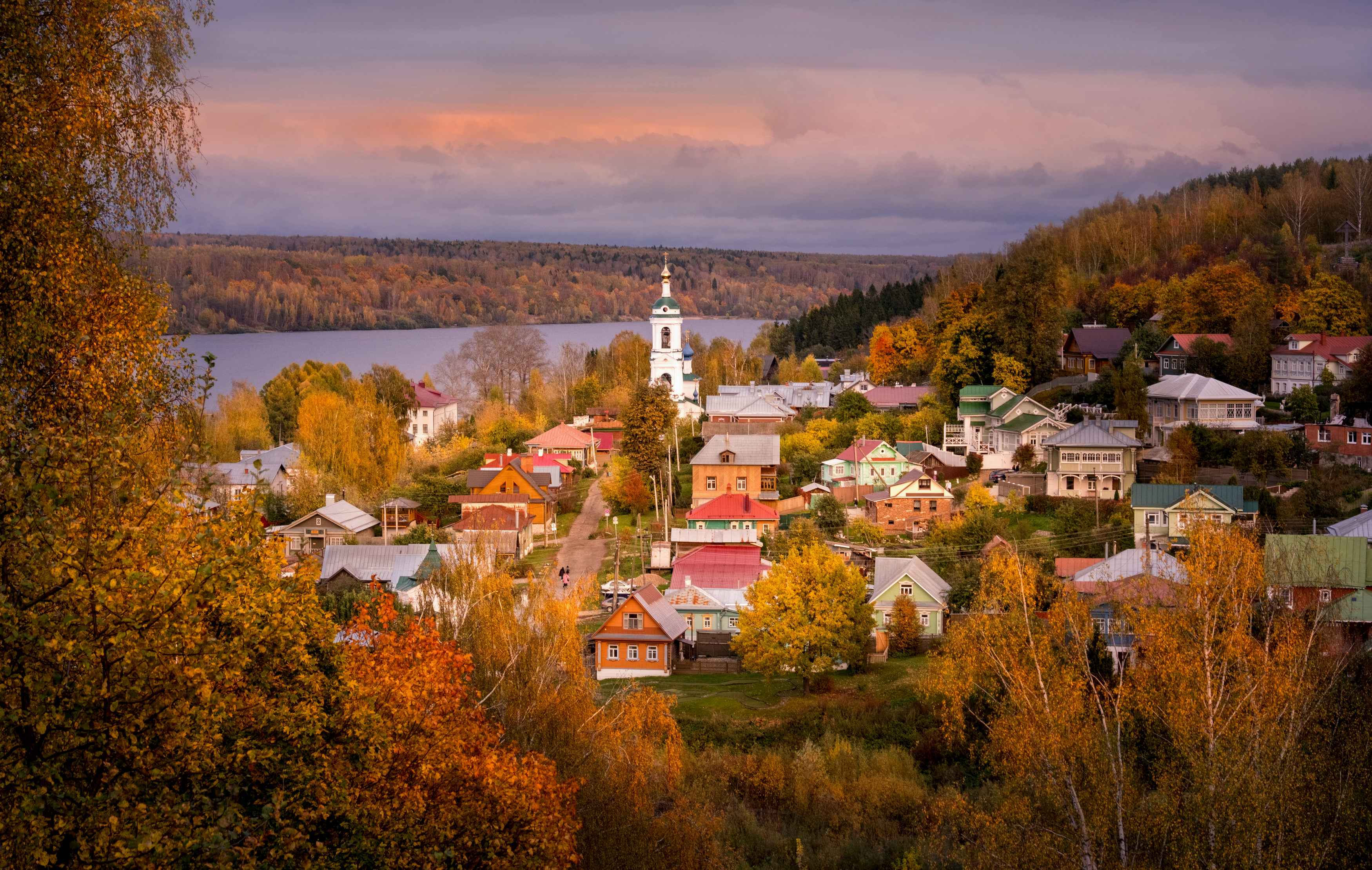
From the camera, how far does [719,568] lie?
1212 inches

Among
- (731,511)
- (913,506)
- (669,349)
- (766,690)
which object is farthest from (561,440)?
(766,690)

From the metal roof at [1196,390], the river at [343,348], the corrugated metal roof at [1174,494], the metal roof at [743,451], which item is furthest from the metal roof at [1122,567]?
the river at [343,348]

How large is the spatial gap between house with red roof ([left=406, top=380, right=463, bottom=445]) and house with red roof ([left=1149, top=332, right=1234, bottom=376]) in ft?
123

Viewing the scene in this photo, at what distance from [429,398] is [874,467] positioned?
3420cm

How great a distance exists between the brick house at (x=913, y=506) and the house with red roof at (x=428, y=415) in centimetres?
3263

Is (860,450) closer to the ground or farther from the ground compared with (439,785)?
closer to the ground

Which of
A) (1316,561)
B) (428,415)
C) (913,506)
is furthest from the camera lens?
(428,415)

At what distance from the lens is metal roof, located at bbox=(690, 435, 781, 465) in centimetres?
4025

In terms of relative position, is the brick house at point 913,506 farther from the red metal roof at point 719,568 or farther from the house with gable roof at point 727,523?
the red metal roof at point 719,568

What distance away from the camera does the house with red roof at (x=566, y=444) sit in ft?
166

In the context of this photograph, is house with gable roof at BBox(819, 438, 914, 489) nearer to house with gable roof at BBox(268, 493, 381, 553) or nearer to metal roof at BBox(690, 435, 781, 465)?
metal roof at BBox(690, 435, 781, 465)

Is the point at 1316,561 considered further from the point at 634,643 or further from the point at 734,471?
the point at 734,471

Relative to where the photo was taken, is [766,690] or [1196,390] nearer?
[766,690]

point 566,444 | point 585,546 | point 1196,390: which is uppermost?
point 1196,390
